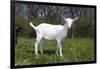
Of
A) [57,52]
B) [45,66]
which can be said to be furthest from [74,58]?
[45,66]

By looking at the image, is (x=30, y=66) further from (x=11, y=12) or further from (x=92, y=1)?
(x=92, y=1)

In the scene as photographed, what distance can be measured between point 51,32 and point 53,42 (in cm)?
12

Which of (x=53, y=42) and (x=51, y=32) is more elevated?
(x=51, y=32)

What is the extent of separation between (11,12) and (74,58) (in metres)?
0.94

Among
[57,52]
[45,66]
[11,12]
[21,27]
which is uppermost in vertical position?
[11,12]

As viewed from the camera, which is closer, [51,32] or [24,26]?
[24,26]

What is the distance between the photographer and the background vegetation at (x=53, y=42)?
2207mm

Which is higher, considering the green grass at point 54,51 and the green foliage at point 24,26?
the green foliage at point 24,26

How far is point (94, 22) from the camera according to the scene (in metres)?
2.52

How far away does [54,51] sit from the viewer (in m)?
2.35

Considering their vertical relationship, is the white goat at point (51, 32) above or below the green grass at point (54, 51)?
above

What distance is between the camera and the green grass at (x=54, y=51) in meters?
2.21

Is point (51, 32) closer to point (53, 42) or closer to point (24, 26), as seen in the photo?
point (53, 42)

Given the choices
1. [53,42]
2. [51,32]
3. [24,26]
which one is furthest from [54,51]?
[24,26]
